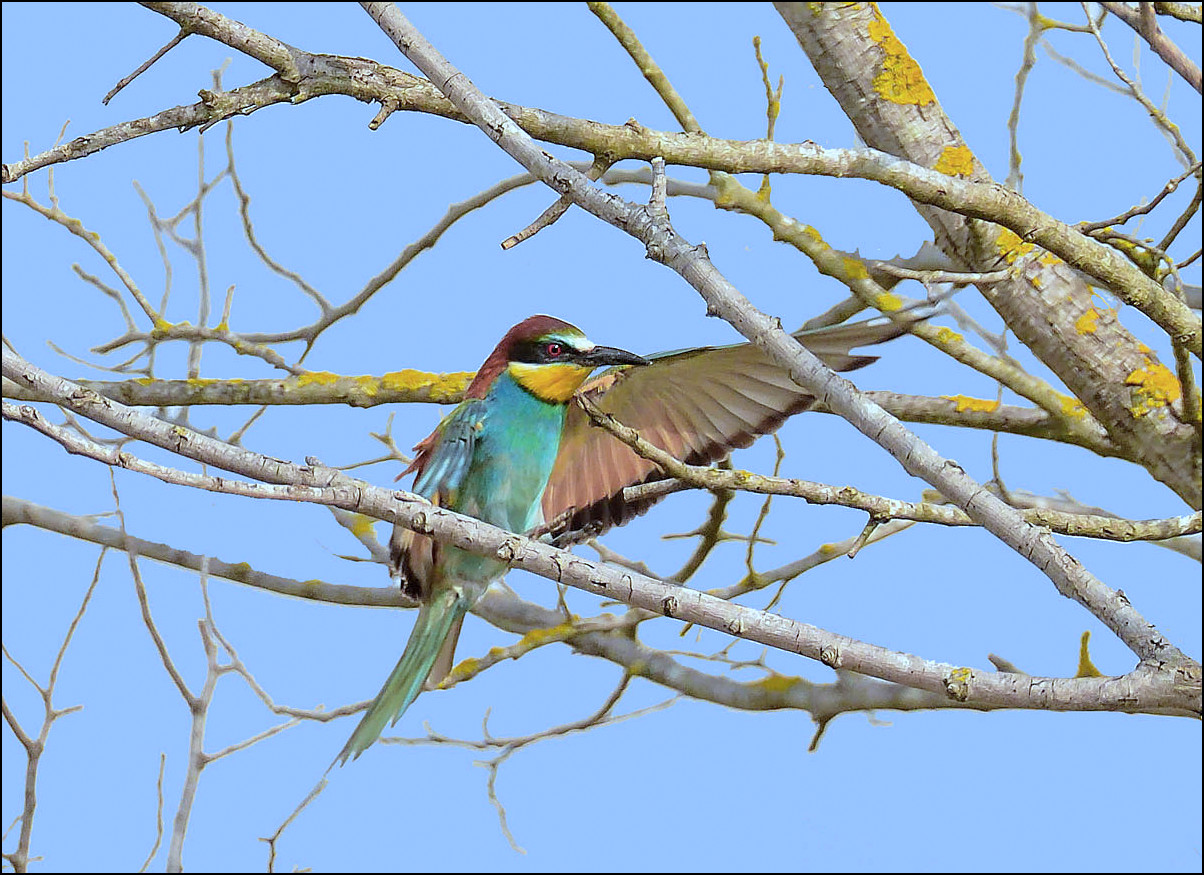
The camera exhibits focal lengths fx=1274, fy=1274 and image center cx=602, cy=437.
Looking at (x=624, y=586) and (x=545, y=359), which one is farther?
(x=545, y=359)

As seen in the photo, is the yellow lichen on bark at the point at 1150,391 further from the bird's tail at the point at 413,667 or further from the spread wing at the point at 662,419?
the bird's tail at the point at 413,667

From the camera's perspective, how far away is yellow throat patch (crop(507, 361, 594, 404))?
2.08 meters

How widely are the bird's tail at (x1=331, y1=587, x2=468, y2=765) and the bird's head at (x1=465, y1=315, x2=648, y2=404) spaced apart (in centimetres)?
35

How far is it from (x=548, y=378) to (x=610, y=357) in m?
0.16

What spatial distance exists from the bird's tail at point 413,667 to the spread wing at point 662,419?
0.23 meters

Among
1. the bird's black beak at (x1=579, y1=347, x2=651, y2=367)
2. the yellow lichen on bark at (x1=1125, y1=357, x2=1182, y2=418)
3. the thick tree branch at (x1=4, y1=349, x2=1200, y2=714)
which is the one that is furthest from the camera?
the yellow lichen on bark at (x1=1125, y1=357, x2=1182, y2=418)

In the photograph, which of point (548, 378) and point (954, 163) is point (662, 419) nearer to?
point (548, 378)

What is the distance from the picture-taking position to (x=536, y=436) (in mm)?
2102

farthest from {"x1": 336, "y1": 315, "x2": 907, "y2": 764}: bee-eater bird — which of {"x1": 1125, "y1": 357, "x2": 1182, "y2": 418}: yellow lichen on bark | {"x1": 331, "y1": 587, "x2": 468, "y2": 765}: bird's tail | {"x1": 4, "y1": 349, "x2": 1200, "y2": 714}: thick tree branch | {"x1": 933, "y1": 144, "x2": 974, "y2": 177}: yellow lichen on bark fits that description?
{"x1": 4, "y1": 349, "x2": 1200, "y2": 714}: thick tree branch

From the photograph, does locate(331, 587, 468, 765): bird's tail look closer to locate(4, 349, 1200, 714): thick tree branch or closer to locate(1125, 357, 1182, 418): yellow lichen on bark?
locate(4, 349, 1200, 714): thick tree branch

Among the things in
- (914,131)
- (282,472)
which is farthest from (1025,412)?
(282,472)

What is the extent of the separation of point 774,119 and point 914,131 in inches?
10.3

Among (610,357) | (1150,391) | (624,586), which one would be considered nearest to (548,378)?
(610,357)

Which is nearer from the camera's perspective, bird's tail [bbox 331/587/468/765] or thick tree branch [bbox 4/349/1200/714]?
thick tree branch [bbox 4/349/1200/714]
